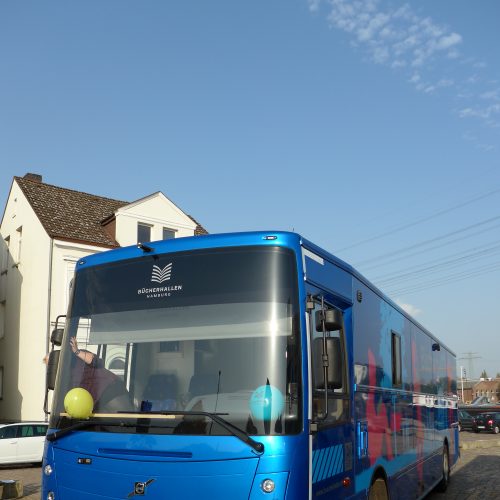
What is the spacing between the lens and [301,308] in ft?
15.4

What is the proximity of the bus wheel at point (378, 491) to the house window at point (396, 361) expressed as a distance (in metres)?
1.31

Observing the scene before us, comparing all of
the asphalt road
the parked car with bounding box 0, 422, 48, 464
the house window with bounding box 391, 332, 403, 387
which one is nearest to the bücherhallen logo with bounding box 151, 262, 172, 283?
the house window with bounding box 391, 332, 403, 387

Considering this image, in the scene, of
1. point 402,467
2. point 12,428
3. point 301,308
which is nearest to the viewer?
point 301,308

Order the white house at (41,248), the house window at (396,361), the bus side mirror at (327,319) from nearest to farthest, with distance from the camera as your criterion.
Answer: the bus side mirror at (327,319)
the house window at (396,361)
the white house at (41,248)

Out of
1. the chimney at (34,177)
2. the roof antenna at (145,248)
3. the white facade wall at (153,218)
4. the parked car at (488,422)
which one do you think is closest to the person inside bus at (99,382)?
the roof antenna at (145,248)

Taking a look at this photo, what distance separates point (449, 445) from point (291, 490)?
9.58m

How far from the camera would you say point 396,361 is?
803cm

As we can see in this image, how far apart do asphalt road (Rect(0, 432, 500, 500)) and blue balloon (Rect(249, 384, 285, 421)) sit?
8309 millimetres

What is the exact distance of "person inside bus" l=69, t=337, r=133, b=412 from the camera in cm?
486

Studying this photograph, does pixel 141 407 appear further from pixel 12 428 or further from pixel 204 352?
pixel 12 428

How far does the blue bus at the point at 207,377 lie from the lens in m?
4.38

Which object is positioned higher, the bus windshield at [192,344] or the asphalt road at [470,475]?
the bus windshield at [192,344]

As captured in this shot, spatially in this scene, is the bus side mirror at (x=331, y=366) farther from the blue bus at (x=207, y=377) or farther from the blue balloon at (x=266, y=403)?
the blue balloon at (x=266, y=403)

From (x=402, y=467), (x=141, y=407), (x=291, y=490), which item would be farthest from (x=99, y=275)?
(x=402, y=467)
